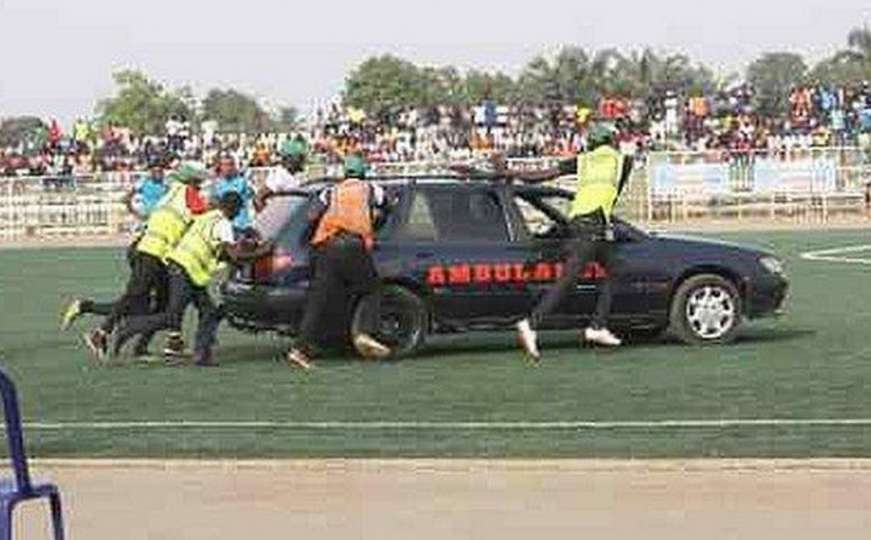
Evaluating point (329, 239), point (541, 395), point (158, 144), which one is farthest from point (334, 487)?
point (158, 144)

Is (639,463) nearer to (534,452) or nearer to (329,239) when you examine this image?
(534,452)

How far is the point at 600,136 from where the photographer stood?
15.6 metres

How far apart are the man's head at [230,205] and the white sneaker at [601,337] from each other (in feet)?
9.23

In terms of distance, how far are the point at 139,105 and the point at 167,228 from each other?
8544 cm

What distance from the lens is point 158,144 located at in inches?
2515

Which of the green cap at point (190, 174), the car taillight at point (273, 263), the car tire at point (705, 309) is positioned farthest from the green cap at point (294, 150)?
the car tire at point (705, 309)

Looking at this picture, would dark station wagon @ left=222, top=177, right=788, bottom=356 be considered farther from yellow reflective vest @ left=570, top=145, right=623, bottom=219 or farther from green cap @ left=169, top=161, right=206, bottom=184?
green cap @ left=169, top=161, right=206, bottom=184

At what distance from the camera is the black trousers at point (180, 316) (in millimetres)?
15102

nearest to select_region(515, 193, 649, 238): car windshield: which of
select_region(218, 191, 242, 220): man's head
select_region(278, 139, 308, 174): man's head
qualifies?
→ select_region(218, 191, 242, 220): man's head

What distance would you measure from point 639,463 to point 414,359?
6.21 m

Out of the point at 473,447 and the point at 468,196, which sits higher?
the point at 468,196

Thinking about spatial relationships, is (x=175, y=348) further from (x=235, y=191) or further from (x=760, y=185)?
(x=760, y=185)

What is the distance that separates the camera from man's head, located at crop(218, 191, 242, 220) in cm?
1507

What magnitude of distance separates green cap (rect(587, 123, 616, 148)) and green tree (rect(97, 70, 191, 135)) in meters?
81.7
